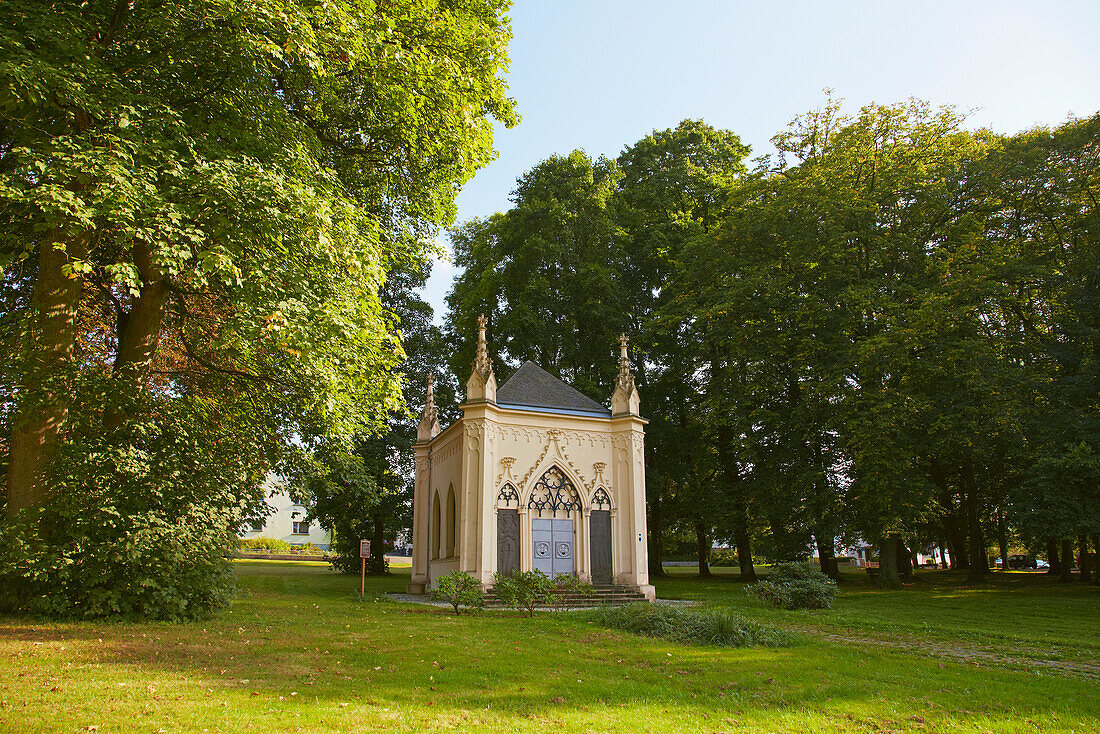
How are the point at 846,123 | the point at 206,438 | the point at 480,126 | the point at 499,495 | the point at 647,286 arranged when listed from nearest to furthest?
the point at 206,438, the point at 480,126, the point at 499,495, the point at 846,123, the point at 647,286

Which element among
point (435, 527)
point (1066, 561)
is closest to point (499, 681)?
point (435, 527)

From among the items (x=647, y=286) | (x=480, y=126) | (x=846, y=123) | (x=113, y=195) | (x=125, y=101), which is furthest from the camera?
(x=647, y=286)

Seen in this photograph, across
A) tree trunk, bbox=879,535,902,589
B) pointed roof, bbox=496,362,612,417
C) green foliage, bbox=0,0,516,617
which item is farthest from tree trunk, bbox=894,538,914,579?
green foliage, bbox=0,0,516,617

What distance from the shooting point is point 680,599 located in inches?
818

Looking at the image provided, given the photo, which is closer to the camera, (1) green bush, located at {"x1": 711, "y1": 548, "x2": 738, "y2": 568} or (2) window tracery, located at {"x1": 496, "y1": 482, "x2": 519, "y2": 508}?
(2) window tracery, located at {"x1": 496, "y1": 482, "x2": 519, "y2": 508}

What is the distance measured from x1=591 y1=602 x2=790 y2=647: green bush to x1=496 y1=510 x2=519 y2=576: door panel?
21.1 feet

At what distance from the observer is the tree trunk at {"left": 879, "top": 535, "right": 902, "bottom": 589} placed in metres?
→ 24.9

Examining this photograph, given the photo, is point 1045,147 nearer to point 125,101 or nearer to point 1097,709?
point 1097,709

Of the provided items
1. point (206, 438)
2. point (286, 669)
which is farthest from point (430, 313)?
point (286, 669)

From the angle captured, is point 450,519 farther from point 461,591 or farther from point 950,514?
point 950,514

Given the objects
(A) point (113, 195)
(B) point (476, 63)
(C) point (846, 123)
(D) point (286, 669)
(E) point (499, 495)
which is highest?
(C) point (846, 123)

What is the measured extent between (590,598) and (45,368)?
13.3m

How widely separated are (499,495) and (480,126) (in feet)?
33.0

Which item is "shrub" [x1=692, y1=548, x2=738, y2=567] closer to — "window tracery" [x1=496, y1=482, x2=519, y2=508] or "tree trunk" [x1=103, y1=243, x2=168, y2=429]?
"window tracery" [x1=496, y1=482, x2=519, y2=508]
